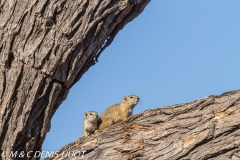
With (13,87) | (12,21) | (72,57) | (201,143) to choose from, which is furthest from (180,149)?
(12,21)

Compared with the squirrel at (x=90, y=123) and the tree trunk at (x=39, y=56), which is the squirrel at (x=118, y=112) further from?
the tree trunk at (x=39, y=56)

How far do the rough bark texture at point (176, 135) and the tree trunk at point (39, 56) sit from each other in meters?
0.93

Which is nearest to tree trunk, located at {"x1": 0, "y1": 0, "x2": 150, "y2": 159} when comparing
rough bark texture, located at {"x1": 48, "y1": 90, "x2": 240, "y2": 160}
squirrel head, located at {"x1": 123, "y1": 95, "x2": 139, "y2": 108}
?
rough bark texture, located at {"x1": 48, "y1": 90, "x2": 240, "y2": 160}

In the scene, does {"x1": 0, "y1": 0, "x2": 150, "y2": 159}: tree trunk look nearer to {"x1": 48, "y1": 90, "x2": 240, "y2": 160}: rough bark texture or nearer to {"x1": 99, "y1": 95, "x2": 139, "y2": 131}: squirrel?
{"x1": 48, "y1": 90, "x2": 240, "y2": 160}: rough bark texture

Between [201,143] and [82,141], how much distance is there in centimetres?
166

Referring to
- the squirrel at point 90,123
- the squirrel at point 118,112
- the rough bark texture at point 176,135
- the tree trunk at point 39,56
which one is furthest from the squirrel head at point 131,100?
the tree trunk at point 39,56

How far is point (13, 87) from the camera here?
5.54m

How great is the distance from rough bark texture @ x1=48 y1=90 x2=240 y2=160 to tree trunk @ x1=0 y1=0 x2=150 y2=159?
931mm

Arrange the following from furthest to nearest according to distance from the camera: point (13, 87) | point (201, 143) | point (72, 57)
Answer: point (201, 143)
point (72, 57)
point (13, 87)

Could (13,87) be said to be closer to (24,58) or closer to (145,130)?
(24,58)

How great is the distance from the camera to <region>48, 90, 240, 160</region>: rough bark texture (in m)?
6.27

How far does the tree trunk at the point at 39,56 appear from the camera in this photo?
5.55m

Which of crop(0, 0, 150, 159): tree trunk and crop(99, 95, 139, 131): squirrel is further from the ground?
crop(99, 95, 139, 131): squirrel

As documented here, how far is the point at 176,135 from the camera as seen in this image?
6.40 metres
